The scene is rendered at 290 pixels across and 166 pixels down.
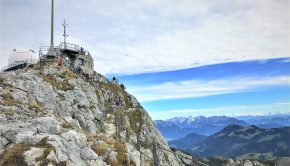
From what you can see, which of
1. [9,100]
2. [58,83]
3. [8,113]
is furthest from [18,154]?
[58,83]

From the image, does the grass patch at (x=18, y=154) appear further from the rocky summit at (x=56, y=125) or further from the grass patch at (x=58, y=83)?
the grass patch at (x=58, y=83)

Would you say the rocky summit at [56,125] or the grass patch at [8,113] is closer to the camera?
the rocky summit at [56,125]

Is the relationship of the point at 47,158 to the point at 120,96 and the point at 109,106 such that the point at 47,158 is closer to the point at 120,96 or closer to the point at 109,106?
the point at 109,106

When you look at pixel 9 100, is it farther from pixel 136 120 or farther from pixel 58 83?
pixel 136 120

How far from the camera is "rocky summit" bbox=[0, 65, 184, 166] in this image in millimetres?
29219

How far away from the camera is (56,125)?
33.9m

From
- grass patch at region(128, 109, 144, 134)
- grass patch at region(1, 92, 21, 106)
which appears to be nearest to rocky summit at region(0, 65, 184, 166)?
grass patch at region(1, 92, 21, 106)

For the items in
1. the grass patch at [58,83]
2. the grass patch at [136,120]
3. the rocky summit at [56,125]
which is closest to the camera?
the rocky summit at [56,125]

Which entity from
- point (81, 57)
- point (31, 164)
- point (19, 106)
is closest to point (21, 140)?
point (31, 164)

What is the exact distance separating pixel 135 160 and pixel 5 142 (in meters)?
12.9

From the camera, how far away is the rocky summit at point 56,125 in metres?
29.2

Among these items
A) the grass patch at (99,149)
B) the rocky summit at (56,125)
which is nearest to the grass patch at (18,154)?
the rocky summit at (56,125)

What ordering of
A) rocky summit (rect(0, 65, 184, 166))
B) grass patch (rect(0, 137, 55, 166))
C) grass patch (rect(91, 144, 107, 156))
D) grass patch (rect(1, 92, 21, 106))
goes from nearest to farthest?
1. grass patch (rect(0, 137, 55, 166))
2. rocky summit (rect(0, 65, 184, 166))
3. grass patch (rect(91, 144, 107, 156))
4. grass patch (rect(1, 92, 21, 106))

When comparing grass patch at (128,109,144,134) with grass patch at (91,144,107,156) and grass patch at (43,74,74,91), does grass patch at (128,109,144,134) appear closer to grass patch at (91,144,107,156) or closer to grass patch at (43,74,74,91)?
grass patch at (43,74,74,91)
